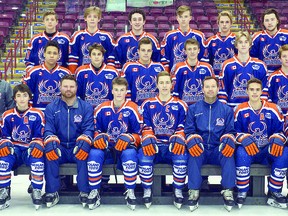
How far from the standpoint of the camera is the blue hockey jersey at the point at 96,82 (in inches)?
225

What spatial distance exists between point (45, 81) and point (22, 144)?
775mm

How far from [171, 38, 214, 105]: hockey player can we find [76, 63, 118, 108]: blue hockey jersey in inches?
25.0

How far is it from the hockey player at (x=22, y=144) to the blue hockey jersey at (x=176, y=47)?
5.55 feet

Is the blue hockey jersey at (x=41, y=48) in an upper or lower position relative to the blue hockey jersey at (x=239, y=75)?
upper

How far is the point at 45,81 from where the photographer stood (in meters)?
5.73

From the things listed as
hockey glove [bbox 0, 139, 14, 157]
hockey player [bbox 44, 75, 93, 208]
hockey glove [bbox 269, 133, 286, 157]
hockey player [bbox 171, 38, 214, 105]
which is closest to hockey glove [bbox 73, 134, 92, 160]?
hockey player [bbox 44, 75, 93, 208]

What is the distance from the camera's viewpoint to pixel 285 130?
17.5 ft

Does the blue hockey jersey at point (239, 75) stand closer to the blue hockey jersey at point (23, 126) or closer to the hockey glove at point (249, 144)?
the hockey glove at point (249, 144)

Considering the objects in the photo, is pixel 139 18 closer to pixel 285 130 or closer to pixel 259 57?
pixel 259 57

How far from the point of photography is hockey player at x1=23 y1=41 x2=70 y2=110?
5.74 meters

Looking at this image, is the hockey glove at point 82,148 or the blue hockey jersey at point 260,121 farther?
the blue hockey jersey at point 260,121

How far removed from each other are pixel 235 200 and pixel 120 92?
141 centimetres

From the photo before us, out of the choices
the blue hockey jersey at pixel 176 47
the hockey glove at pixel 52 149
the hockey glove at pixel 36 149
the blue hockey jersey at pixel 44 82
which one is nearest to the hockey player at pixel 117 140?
the hockey glove at pixel 52 149

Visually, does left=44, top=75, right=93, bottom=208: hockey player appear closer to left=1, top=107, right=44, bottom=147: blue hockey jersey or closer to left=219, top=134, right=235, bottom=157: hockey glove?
left=1, top=107, right=44, bottom=147: blue hockey jersey
